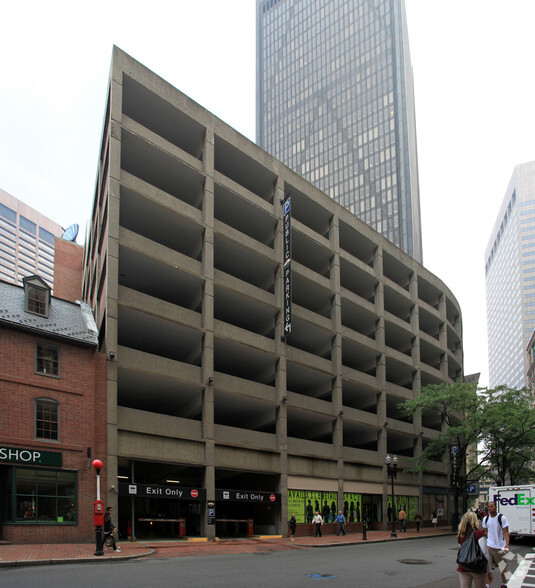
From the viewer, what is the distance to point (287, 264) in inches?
1572

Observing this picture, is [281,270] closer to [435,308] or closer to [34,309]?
[34,309]

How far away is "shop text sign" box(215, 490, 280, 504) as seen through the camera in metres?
33.5

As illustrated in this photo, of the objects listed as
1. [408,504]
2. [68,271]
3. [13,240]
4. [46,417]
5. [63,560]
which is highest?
[13,240]

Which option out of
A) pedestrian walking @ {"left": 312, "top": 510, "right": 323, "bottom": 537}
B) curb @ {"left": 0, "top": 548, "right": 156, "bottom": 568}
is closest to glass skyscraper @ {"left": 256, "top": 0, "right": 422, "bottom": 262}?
pedestrian walking @ {"left": 312, "top": 510, "right": 323, "bottom": 537}

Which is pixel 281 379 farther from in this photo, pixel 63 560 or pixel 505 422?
pixel 63 560

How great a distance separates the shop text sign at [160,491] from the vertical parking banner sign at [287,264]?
464 inches

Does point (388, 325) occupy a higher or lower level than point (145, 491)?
higher

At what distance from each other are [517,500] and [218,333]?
1756 cm

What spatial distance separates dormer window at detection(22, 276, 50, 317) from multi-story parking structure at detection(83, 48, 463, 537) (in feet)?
9.97

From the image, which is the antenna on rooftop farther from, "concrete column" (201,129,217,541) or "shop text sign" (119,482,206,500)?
"shop text sign" (119,482,206,500)

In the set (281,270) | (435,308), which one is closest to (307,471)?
(281,270)

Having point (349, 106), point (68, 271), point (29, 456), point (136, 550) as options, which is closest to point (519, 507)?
point (136, 550)

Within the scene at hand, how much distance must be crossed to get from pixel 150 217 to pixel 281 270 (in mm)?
9759

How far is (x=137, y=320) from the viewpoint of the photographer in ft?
108
